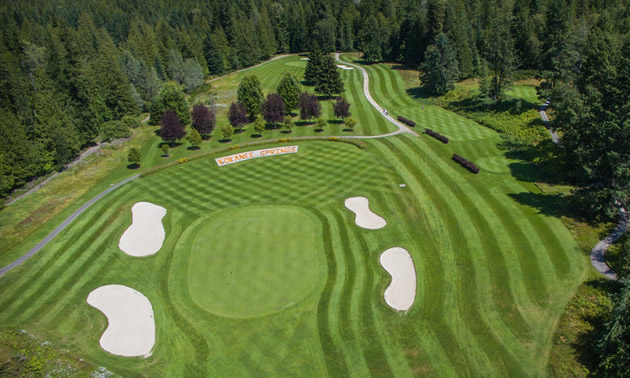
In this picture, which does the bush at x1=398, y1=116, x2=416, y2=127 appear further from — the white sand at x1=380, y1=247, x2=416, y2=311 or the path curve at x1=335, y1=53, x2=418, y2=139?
the white sand at x1=380, y1=247, x2=416, y2=311

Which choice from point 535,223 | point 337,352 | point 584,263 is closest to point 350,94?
point 535,223

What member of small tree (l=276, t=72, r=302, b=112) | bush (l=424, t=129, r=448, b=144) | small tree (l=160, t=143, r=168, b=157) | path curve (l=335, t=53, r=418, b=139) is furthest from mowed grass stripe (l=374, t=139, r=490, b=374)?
small tree (l=160, t=143, r=168, b=157)

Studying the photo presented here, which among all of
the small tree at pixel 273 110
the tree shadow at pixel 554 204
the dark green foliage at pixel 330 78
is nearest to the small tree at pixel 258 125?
the small tree at pixel 273 110

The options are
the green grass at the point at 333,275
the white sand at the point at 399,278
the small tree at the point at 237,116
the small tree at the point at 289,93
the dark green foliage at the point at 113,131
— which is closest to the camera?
the green grass at the point at 333,275

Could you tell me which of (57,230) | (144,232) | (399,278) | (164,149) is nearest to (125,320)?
(144,232)

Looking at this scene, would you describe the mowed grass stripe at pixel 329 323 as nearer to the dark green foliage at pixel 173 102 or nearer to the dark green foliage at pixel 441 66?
the dark green foliage at pixel 173 102

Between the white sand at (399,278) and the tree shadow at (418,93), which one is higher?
the tree shadow at (418,93)

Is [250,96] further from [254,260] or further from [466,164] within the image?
[254,260]
